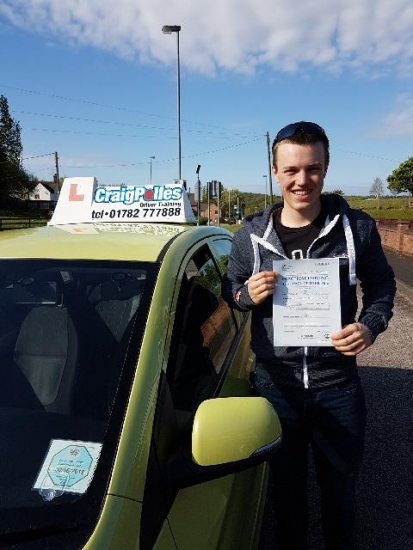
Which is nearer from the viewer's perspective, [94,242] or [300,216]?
[300,216]

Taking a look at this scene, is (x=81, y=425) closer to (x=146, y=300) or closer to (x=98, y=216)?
(x=146, y=300)

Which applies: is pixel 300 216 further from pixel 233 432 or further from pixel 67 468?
pixel 67 468

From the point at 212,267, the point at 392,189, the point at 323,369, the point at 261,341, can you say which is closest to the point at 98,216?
the point at 212,267

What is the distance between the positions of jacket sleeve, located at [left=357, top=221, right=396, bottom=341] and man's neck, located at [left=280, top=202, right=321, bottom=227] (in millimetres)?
218

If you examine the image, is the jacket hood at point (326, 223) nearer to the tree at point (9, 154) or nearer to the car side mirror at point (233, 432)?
the car side mirror at point (233, 432)

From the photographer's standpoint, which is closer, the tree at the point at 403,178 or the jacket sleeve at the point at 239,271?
the jacket sleeve at the point at 239,271

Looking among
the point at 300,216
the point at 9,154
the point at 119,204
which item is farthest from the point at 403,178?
the point at 300,216

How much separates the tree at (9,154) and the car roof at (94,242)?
209 ft

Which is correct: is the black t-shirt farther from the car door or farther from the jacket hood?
the car door

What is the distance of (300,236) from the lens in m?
1.82

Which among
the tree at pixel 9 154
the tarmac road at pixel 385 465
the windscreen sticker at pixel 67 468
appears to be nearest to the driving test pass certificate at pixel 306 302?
the windscreen sticker at pixel 67 468

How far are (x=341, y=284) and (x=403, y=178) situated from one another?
203ft

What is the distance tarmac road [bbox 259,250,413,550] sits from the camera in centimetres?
251

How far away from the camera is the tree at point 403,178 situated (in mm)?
56531
